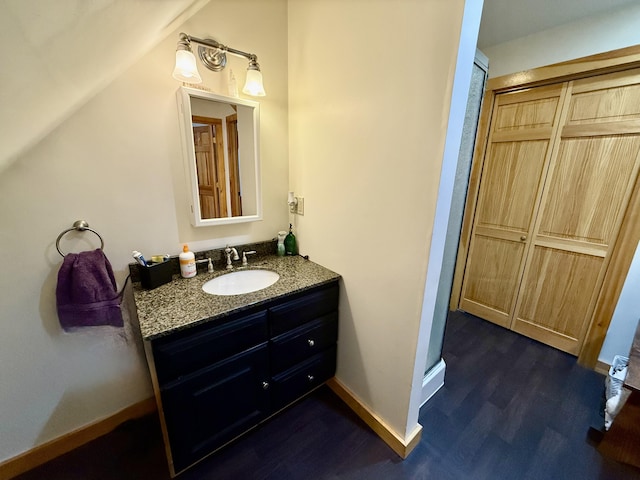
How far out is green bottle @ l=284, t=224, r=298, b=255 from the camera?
168cm

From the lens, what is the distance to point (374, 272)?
1.20 m

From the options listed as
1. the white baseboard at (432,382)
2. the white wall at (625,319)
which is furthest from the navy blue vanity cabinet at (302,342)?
the white wall at (625,319)

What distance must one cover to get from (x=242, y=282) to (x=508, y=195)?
220 cm

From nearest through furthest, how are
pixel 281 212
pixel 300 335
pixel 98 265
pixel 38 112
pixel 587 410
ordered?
pixel 38 112
pixel 98 265
pixel 300 335
pixel 587 410
pixel 281 212

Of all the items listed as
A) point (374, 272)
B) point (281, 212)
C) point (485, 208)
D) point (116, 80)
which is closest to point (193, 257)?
point (281, 212)

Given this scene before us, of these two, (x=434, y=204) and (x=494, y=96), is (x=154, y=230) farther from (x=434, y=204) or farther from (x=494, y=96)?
(x=494, y=96)

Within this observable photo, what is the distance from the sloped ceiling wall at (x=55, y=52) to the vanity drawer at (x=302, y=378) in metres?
1.33

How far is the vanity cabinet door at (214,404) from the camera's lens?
3.25 feet

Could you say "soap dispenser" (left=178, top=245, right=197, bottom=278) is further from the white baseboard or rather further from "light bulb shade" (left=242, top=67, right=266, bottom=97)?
the white baseboard

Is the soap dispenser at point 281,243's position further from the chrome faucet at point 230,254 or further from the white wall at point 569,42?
the white wall at point 569,42

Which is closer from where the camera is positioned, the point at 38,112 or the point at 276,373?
the point at 38,112

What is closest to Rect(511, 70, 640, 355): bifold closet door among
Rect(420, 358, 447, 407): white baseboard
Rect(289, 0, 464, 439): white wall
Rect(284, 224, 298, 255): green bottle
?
Rect(420, 358, 447, 407): white baseboard

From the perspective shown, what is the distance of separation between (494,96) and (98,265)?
2.88 meters

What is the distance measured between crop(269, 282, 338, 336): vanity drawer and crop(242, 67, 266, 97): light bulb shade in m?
1.10
